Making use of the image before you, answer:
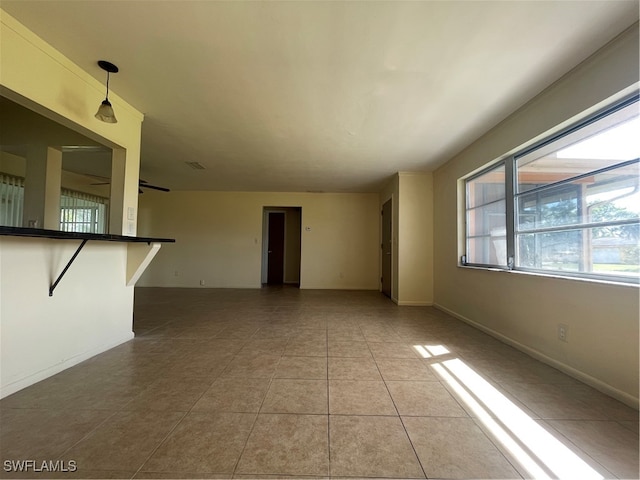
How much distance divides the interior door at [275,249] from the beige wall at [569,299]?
5.33 metres

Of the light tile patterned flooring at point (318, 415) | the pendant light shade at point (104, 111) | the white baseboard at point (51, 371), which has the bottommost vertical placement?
the light tile patterned flooring at point (318, 415)

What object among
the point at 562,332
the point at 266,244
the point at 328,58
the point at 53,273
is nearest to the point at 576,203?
the point at 562,332

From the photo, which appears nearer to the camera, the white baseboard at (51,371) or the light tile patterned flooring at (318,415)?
the light tile patterned flooring at (318,415)

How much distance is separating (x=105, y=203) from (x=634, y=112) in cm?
811

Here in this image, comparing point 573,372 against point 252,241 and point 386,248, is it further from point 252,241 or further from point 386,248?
point 252,241

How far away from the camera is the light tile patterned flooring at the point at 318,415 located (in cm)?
115

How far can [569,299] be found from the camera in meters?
2.03

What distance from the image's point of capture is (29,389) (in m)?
1.72

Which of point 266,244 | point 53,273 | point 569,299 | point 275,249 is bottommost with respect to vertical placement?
point 569,299

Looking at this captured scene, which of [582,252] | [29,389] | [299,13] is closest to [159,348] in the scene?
[29,389]

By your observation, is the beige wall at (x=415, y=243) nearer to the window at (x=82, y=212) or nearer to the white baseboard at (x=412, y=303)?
the white baseboard at (x=412, y=303)

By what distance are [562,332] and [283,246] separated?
21.2ft

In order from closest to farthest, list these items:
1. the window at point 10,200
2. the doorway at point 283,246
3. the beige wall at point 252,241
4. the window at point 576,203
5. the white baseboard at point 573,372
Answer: the white baseboard at point 573,372, the window at point 576,203, the window at point 10,200, the beige wall at point 252,241, the doorway at point 283,246

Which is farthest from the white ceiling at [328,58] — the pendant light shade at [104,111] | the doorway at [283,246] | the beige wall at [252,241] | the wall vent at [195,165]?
the doorway at [283,246]
